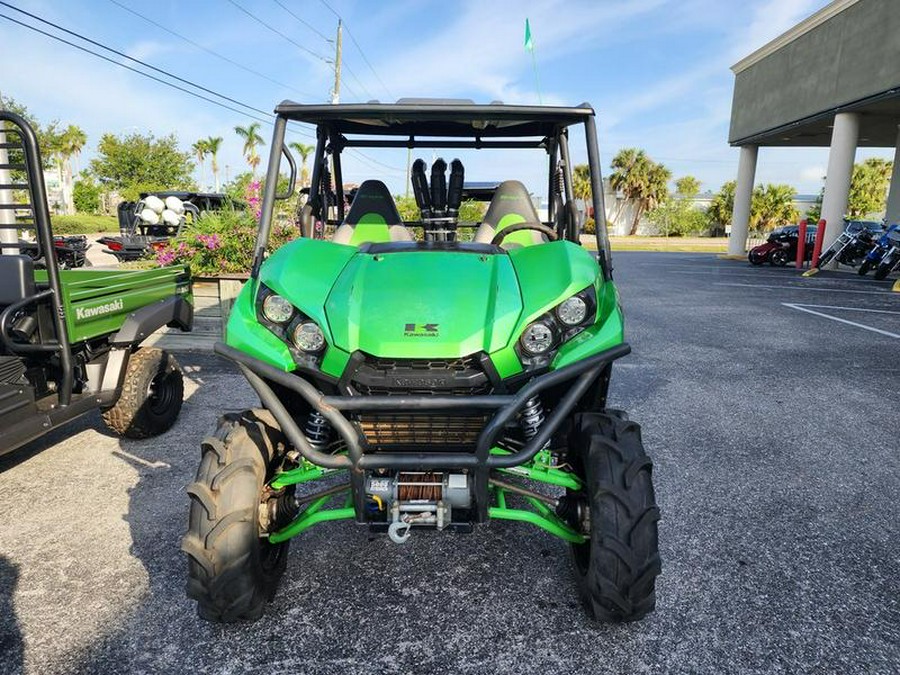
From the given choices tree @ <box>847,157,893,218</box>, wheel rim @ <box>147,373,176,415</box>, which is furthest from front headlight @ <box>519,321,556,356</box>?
tree @ <box>847,157,893,218</box>

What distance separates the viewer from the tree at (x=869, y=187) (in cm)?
5031

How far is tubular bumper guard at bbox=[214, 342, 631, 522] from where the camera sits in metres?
2.06

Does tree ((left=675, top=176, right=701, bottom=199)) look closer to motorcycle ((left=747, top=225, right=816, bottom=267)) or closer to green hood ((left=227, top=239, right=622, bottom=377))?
motorcycle ((left=747, top=225, right=816, bottom=267))

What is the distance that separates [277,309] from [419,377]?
63cm

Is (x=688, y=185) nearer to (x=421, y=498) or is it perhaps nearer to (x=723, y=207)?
(x=723, y=207)

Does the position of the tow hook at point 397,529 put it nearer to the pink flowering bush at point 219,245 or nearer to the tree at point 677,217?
the pink flowering bush at point 219,245

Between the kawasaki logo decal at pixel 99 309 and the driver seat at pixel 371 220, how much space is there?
1.60 meters

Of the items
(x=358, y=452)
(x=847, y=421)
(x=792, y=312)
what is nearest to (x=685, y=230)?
(x=792, y=312)

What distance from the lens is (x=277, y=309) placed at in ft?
7.73

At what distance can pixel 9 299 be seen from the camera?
3.44 meters

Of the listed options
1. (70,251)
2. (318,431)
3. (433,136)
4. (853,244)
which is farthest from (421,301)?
(853,244)

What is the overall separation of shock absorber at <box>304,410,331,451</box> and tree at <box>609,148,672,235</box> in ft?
207

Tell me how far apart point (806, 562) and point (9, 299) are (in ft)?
14.2

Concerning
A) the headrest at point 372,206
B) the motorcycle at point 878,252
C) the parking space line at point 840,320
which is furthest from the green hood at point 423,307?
the motorcycle at point 878,252
